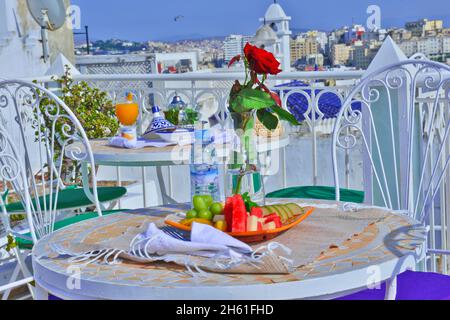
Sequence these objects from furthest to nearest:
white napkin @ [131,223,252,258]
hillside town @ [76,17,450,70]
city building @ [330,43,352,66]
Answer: city building @ [330,43,352,66] → hillside town @ [76,17,450,70] → white napkin @ [131,223,252,258]

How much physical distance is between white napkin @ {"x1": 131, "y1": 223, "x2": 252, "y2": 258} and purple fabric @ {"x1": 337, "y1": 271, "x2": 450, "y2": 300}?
0.41 m

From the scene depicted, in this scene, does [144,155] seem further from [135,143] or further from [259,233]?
[259,233]

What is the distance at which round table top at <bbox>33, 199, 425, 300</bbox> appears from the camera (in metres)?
1.27

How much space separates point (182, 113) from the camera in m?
3.44

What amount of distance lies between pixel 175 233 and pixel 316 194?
172 centimetres

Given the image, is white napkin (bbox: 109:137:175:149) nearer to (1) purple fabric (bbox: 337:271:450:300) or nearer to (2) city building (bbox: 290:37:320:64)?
(1) purple fabric (bbox: 337:271:450:300)

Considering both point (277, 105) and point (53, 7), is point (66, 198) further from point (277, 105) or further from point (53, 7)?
point (53, 7)

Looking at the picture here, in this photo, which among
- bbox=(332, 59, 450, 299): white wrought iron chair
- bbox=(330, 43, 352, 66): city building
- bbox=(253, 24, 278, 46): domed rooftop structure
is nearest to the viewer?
bbox=(332, 59, 450, 299): white wrought iron chair

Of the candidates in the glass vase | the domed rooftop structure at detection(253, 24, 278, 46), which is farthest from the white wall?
the glass vase

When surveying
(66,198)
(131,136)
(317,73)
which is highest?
(317,73)

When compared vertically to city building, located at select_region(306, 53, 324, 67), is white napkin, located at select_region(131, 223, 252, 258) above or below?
below

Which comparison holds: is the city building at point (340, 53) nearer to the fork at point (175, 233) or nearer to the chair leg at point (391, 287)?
the fork at point (175, 233)
